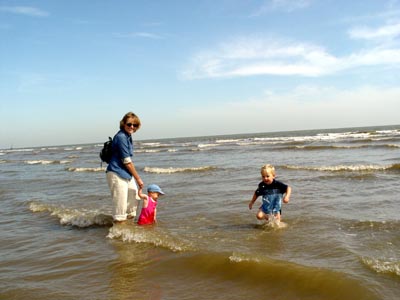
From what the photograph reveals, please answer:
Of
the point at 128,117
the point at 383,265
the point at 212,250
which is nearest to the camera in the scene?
the point at 383,265

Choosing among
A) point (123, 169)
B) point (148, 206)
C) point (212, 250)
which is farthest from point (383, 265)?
point (123, 169)

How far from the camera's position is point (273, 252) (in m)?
4.54

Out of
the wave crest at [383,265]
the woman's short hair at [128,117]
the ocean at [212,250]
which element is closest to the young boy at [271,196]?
the ocean at [212,250]

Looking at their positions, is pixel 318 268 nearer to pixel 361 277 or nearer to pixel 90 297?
pixel 361 277

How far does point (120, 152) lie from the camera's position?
234 inches

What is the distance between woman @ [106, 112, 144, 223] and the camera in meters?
5.93

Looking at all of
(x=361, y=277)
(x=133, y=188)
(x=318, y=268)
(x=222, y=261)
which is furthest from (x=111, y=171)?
(x=361, y=277)

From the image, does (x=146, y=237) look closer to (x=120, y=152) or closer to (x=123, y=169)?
(x=123, y=169)

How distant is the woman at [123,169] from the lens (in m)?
5.93

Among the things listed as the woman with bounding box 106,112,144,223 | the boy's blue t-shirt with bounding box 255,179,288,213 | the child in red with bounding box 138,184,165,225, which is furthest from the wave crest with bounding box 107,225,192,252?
the boy's blue t-shirt with bounding box 255,179,288,213

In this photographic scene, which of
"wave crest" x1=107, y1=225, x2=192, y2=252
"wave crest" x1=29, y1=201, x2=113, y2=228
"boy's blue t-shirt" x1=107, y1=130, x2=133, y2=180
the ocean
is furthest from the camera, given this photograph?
"wave crest" x1=29, y1=201, x2=113, y2=228

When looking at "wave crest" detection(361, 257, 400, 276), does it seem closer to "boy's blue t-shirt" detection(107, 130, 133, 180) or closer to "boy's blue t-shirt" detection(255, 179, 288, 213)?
"boy's blue t-shirt" detection(255, 179, 288, 213)

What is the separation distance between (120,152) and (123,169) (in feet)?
1.04

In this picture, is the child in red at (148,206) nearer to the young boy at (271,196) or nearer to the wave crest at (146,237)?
the wave crest at (146,237)
